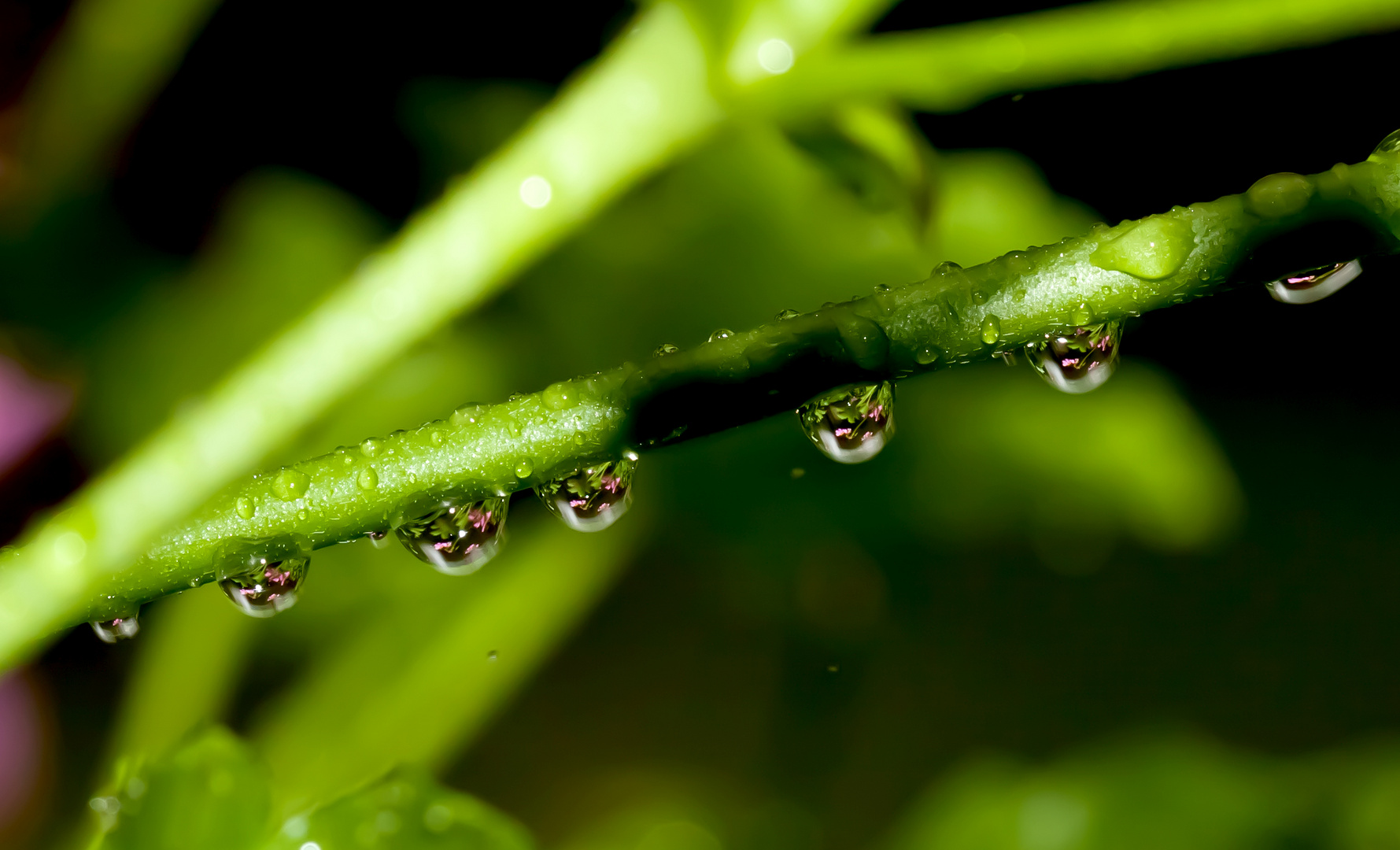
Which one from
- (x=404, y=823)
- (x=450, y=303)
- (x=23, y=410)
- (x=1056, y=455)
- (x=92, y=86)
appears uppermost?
(x=92, y=86)

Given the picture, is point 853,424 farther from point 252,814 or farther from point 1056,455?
point 1056,455

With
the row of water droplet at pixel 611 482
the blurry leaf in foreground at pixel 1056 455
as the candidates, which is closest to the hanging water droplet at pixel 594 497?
the row of water droplet at pixel 611 482

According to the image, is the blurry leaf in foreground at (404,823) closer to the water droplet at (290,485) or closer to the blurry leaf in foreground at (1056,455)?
the water droplet at (290,485)

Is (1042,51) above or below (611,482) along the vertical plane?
above

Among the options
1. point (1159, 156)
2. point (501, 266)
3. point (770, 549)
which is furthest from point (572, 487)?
point (1159, 156)

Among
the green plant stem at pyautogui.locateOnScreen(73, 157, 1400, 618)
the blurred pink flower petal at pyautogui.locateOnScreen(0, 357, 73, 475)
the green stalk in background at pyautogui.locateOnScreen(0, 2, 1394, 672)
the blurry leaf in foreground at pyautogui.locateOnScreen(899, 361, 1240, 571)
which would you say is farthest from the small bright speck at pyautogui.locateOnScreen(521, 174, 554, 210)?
the blurred pink flower petal at pyautogui.locateOnScreen(0, 357, 73, 475)

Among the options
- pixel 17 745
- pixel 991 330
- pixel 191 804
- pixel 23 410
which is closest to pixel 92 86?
pixel 23 410

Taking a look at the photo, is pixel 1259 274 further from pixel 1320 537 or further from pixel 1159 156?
pixel 1320 537

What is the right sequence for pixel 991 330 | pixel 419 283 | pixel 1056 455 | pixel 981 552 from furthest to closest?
pixel 981 552
pixel 1056 455
pixel 419 283
pixel 991 330

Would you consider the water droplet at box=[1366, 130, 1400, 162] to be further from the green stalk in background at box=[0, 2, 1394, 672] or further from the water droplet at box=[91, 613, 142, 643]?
the water droplet at box=[91, 613, 142, 643]
